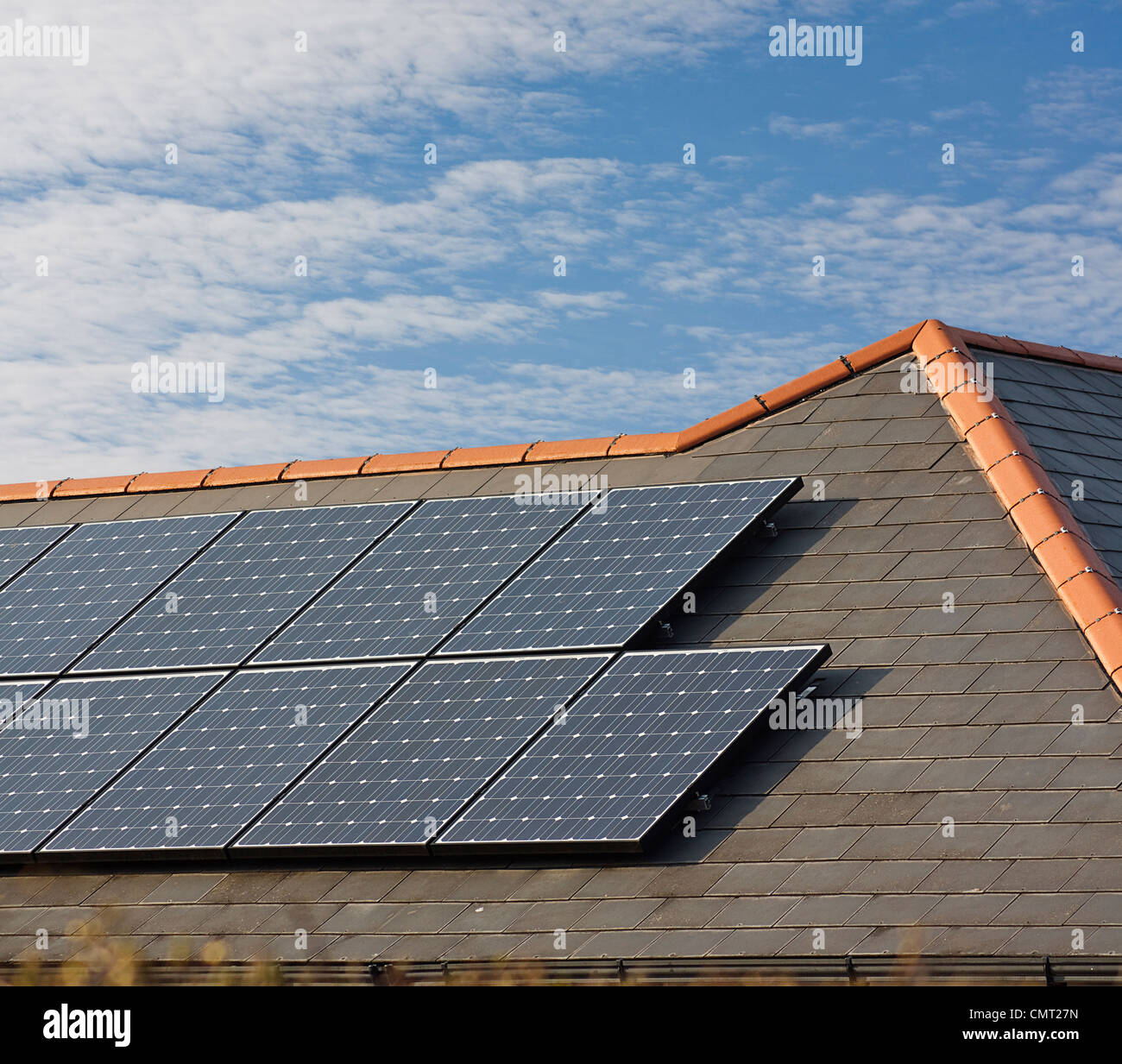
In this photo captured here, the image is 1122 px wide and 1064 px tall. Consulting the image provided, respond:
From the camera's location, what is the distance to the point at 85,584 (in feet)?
81.5

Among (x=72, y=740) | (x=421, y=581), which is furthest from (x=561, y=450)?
(x=72, y=740)

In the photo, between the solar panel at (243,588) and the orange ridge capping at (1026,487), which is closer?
the orange ridge capping at (1026,487)

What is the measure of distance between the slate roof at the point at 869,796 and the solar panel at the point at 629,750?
0.37m

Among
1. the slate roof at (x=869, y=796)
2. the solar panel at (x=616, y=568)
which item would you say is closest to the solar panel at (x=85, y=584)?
the slate roof at (x=869, y=796)

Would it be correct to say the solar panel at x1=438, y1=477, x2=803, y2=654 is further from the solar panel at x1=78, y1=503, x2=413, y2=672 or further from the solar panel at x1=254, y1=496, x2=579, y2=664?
the solar panel at x1=78, y1=503, x2=413, y2=672

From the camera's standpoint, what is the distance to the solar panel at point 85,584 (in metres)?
23.4

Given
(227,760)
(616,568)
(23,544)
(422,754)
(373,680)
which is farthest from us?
Answer: (23,544)

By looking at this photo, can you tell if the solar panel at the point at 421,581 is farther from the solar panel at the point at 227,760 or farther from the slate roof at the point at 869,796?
the slate roof at the point at 869,796

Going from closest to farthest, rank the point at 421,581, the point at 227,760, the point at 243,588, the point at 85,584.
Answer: the point at 227,760, the point at 421,581, the point at 243,588, the point at 85,584

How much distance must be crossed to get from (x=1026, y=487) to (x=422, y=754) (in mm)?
8383

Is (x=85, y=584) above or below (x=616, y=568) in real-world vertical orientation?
above

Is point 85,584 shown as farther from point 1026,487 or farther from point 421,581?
point 1026,487

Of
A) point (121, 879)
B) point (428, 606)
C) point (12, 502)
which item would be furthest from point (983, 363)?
point (12, 502)
